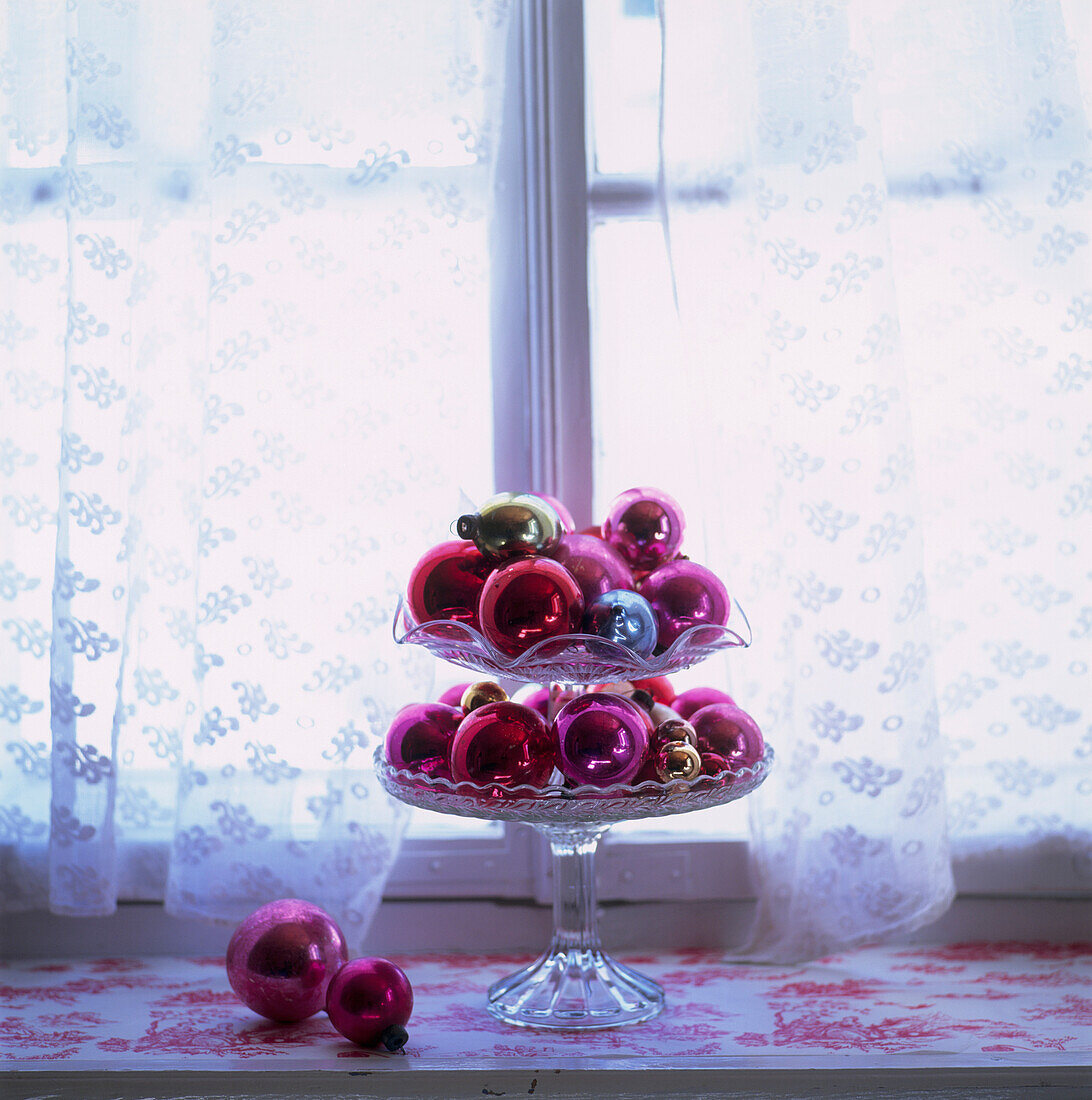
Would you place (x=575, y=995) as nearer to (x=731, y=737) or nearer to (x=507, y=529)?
→ (x=731, y=737)

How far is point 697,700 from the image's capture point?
1111mm

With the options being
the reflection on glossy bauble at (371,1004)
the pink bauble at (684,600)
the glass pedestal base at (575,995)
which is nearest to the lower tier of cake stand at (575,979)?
the glass pedestal base at (575,995)

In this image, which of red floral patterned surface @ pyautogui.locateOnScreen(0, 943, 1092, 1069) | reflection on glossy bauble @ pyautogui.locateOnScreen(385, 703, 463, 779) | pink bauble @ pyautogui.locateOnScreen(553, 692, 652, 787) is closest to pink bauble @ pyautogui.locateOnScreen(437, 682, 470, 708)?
reflection on glossy bauble @ pyautogui.locateOnScreen(385, 703, 463, 779)

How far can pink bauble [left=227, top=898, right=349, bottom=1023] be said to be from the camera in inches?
40.5

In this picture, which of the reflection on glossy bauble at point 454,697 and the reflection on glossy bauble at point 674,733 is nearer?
the reflection on glossy bauble at point 674,733

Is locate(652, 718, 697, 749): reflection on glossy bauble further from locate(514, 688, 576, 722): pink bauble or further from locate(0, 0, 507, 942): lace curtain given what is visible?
locate(0, 0, 507, 942): lace curtain

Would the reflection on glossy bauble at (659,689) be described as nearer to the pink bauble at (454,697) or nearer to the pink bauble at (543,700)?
the pink bauble at (543,700)

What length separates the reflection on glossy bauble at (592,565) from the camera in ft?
3.16

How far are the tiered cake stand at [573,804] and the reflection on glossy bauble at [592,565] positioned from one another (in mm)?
75

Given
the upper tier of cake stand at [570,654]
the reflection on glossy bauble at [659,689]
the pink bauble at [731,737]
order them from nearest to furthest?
1. the upper tier of cake stand at [570,654]
2. the pink bauble at [731,737]
3. the reflection on glossy bauble at [659,689]

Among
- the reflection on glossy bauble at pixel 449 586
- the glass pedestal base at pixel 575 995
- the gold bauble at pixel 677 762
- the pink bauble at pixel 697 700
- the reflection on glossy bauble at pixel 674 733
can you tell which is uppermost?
the reflection on glossy bauble at pixel 449 586

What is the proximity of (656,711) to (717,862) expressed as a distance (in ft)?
1.11

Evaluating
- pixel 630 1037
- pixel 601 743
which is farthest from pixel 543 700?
pixel 630 1037

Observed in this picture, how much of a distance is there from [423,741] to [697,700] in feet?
0.98
